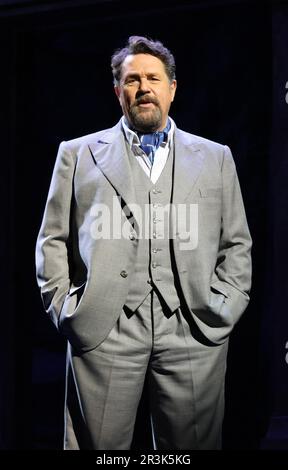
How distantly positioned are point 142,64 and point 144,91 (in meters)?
0.11

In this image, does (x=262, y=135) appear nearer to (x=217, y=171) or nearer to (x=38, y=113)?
(x=217, y=171)

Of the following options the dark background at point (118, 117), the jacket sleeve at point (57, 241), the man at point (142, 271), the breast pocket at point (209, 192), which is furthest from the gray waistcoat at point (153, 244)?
the dark background at point (118, 117)

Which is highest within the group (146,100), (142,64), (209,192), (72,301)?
(142,64)

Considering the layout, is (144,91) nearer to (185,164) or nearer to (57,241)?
(185,164)

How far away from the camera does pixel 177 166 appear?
111 inches

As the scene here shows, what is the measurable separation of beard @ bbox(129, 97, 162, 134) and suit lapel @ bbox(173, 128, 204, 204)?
0.43 feet

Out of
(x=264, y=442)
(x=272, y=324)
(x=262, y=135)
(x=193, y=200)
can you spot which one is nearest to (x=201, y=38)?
(x=262, y=135)

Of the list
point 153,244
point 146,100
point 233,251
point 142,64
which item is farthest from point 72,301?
point 142,64

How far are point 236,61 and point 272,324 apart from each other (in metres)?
1.18

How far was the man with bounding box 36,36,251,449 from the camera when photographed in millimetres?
2742

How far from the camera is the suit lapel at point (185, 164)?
279cm

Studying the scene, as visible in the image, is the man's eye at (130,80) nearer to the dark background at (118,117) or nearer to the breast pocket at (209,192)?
the breast pocket at (209,192)

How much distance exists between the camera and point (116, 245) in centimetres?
277

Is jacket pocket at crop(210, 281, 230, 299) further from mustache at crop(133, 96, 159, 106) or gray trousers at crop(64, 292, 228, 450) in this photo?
mustache at crop(133, 96, 159, 106)
